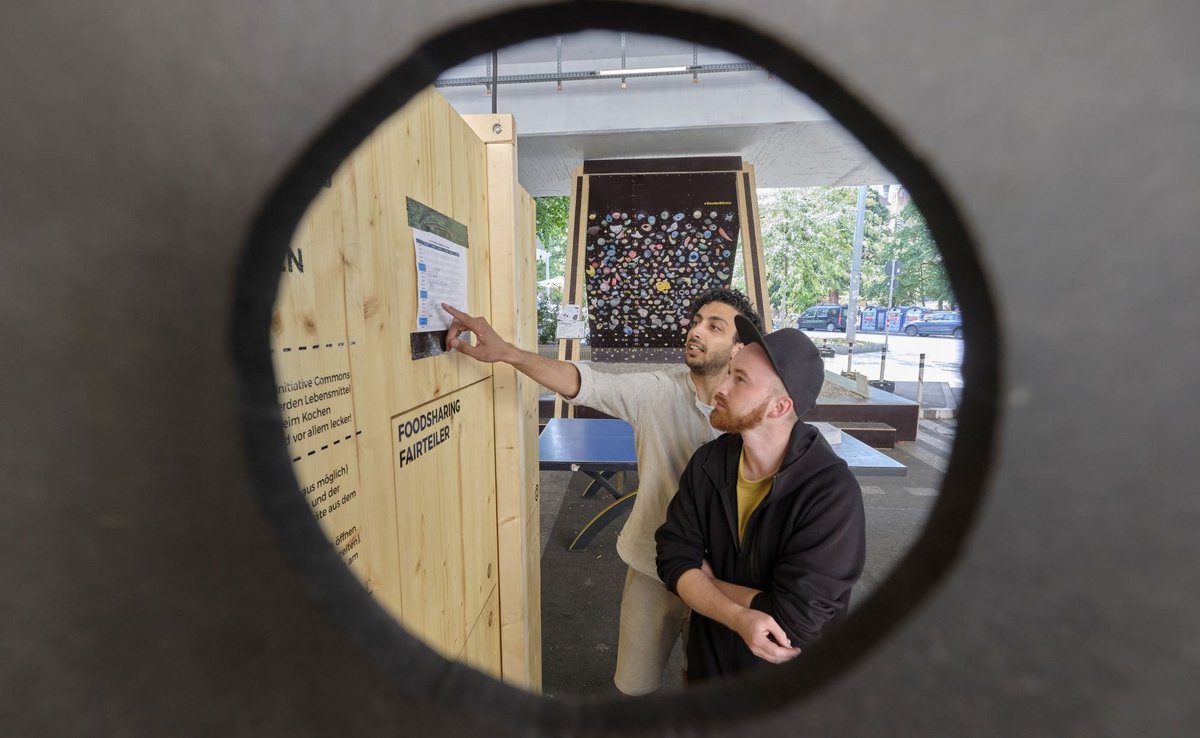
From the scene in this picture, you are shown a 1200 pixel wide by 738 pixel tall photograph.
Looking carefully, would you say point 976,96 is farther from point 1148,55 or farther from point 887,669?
point 887,669

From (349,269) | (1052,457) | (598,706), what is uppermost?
(349,269)

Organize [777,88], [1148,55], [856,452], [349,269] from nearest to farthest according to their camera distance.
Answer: [1148,55], [349,269], [856,452], [777,88]

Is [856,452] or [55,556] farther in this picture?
[856,452]

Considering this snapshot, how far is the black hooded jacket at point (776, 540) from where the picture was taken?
129 cm

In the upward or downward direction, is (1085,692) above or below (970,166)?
below

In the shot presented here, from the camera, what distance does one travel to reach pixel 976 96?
21 cm

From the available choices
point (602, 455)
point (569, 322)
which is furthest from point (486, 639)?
point (569, 322)

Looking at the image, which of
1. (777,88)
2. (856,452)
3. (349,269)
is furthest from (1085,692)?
(777,88)

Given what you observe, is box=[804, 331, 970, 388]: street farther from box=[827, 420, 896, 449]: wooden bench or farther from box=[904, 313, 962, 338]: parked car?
box=[827, 420, 896, 449]: wooden bench

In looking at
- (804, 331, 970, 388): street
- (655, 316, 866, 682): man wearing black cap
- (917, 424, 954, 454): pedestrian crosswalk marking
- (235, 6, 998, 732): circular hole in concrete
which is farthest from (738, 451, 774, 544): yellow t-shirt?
(804, 331, 970, 388): street

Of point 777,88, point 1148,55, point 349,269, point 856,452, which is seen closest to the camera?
point 1148,55

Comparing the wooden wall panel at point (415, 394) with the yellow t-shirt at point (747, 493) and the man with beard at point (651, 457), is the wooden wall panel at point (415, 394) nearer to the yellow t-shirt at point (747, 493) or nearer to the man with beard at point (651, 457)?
the man with beard at point (651, 457)

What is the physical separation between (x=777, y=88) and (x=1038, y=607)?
5.13 metres

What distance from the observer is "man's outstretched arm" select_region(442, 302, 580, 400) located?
120 cm
